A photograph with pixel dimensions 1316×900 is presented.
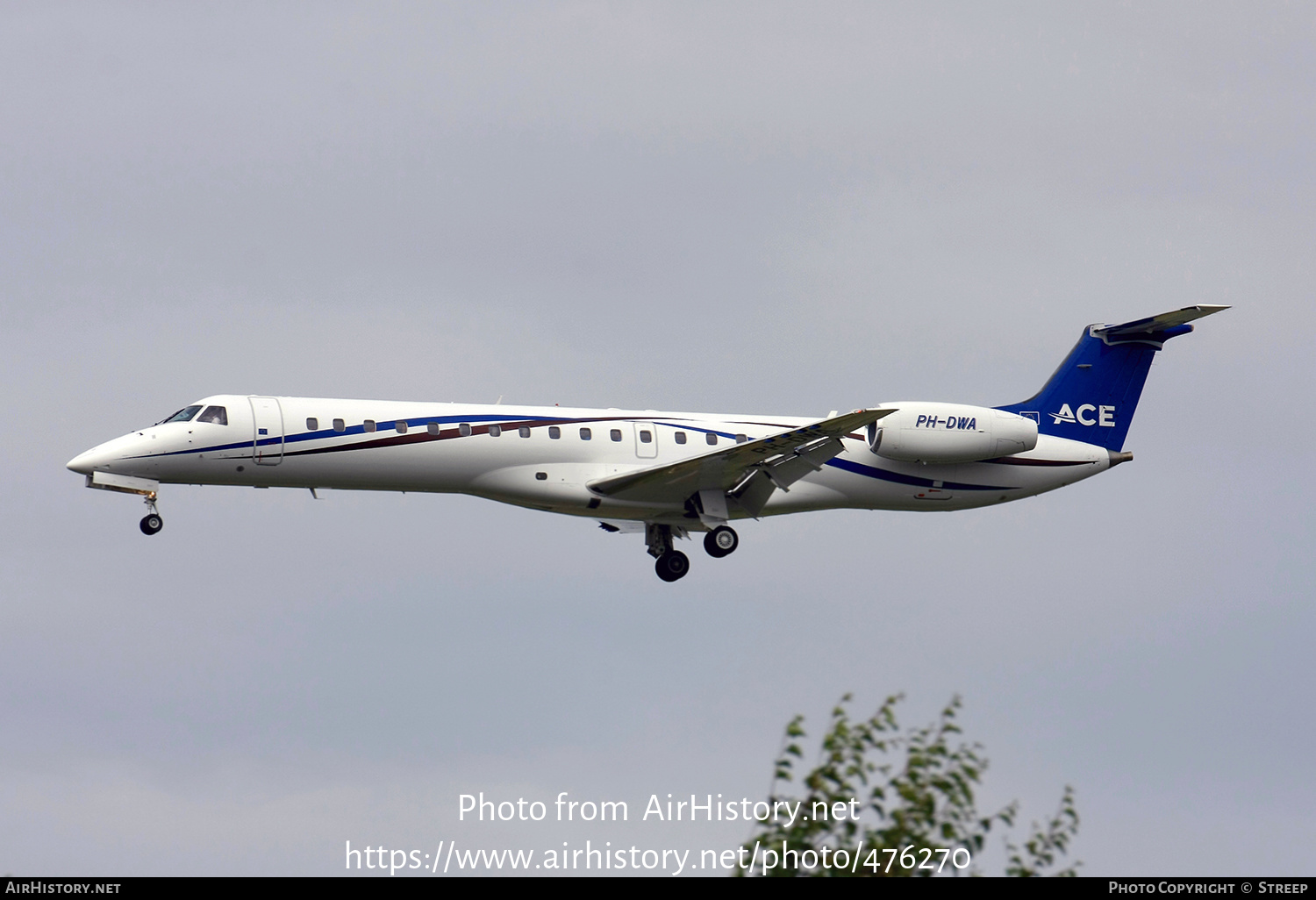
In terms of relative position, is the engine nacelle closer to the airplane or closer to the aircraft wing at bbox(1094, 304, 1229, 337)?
the airplane

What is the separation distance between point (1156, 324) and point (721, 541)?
11851 millimetres

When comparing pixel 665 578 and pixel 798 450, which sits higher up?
pixel 798 450

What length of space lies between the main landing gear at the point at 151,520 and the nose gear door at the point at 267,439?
217 centimetres

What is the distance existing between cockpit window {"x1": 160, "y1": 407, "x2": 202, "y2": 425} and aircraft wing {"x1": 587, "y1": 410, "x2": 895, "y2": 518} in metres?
8.14

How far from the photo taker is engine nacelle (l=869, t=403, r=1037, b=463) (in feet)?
117

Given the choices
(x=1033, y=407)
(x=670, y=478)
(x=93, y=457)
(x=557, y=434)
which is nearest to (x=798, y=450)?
(x=670, y=478)

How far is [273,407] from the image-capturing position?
107 feet

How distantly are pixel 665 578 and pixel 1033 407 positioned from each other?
9774 mm

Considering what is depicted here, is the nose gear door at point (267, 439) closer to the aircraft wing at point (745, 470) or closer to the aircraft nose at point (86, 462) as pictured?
the aircraft nose at point (86, 462)

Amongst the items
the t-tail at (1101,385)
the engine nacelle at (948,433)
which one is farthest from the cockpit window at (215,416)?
the t-tail at (1101,385)

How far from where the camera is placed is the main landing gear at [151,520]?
1266 inches

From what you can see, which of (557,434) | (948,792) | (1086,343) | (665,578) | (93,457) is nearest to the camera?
(948,792)

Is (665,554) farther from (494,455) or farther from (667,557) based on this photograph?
(494,455)
